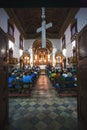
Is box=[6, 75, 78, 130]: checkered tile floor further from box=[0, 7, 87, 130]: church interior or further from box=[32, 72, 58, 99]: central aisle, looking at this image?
box=[32, 72, 58, 99]: central aisle

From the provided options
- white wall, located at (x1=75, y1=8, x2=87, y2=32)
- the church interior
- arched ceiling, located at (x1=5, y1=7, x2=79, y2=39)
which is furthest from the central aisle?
arched ceiling, located at (x1=5, y1=7, x2=79, y2=39)

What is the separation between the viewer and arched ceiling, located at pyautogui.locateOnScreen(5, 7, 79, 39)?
1138 cm

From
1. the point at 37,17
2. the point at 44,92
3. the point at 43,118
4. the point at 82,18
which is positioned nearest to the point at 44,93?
the point at 44,92

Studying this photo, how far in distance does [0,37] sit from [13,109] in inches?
110

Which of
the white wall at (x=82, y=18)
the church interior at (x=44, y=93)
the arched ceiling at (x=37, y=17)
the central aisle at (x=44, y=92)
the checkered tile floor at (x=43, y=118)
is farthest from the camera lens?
the arched ceiling at (x=37, y=17)

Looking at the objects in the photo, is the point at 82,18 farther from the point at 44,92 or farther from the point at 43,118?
the point at 43,118

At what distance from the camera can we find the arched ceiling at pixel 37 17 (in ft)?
37.3

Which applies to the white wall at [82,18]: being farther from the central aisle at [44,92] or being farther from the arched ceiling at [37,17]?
the central aisle at [44,92]

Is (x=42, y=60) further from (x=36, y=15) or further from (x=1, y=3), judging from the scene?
(x=1, y=3)

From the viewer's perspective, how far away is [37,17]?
1344cm

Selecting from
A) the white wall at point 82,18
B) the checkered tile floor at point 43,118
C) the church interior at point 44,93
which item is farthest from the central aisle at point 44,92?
the white wall at point 82,18

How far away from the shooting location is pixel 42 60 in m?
26.1

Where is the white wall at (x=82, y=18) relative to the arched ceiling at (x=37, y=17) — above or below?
below

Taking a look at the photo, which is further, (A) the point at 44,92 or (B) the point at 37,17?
(B) the point at 37,17
